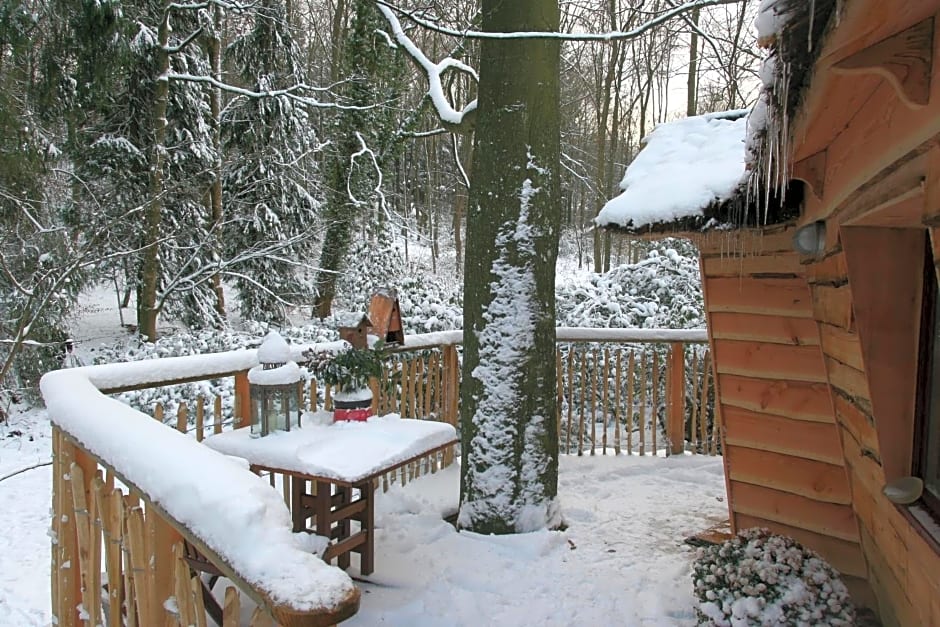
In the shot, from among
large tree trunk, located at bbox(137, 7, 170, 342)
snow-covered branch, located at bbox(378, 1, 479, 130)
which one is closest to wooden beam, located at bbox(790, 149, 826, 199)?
snow-covered branch, located at bbox(378, 1, 479, 130)

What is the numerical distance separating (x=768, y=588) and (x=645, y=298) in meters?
5.66

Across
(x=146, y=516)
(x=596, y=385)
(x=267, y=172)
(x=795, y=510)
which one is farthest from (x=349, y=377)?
(x=267, y=172)

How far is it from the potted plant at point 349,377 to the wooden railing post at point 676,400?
3.18 m

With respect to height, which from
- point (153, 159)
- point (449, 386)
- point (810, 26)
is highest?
point (153, 159)

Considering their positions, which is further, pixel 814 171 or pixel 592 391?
pixel 592 391

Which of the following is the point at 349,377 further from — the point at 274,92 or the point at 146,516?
the point at 274,92

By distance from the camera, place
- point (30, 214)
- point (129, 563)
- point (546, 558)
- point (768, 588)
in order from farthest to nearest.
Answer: point (30, 214) → point (546, 558) → point (768, 588) → point (129, 563)

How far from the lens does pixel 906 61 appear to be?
1.27m

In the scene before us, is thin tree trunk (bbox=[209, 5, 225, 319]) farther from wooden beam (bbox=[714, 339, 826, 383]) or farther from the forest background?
wooden beam (bbox=[714, 339, 826, 383])

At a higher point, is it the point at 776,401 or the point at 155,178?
the point at 155,178

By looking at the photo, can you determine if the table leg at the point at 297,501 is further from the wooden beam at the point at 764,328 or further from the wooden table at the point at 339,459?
the wooden beam at the point at 764,328

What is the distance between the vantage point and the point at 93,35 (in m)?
6.91

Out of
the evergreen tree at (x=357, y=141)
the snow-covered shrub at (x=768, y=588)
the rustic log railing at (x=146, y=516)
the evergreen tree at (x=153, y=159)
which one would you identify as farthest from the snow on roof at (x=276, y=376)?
the evergreen tree at (x=357, y=141)

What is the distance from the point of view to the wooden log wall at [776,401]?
2990 millimetres
